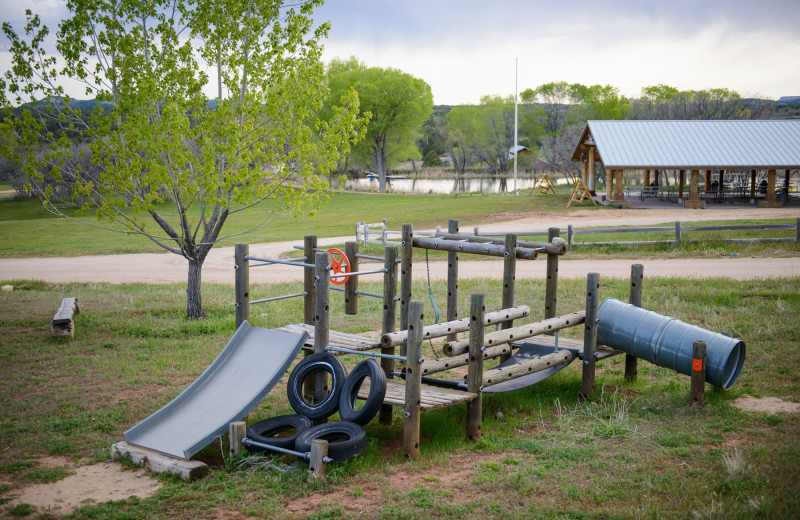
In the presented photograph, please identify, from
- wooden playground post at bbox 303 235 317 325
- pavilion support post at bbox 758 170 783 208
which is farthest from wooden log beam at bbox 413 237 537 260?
pavilion support post at bbox 758 170 783 208

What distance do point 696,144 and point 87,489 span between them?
38716 mm

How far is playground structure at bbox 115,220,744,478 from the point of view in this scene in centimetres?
694

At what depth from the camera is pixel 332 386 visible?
743 centimetres

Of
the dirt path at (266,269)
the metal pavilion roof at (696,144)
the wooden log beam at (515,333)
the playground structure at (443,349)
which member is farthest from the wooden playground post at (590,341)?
the metal pavilion roof at (696,144)

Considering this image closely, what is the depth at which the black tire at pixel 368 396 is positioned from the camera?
6.89 meters

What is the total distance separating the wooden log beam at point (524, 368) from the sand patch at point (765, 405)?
209 centimetres

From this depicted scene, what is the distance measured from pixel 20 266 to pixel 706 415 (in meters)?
22.4

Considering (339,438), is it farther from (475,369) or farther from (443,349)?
(475,369)

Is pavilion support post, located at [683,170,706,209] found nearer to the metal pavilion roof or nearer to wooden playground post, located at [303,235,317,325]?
the metal pavilion roof

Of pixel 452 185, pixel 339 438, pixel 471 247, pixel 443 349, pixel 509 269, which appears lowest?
pixel 339 438

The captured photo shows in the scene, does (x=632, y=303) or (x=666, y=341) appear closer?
(x=666, y=341)

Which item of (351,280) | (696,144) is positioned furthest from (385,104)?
(351,280)

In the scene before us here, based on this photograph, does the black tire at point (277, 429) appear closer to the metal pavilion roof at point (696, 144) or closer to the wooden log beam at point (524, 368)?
the wooden log beam at point (524, 368)

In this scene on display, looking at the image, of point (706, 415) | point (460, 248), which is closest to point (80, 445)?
point (460, 248)
